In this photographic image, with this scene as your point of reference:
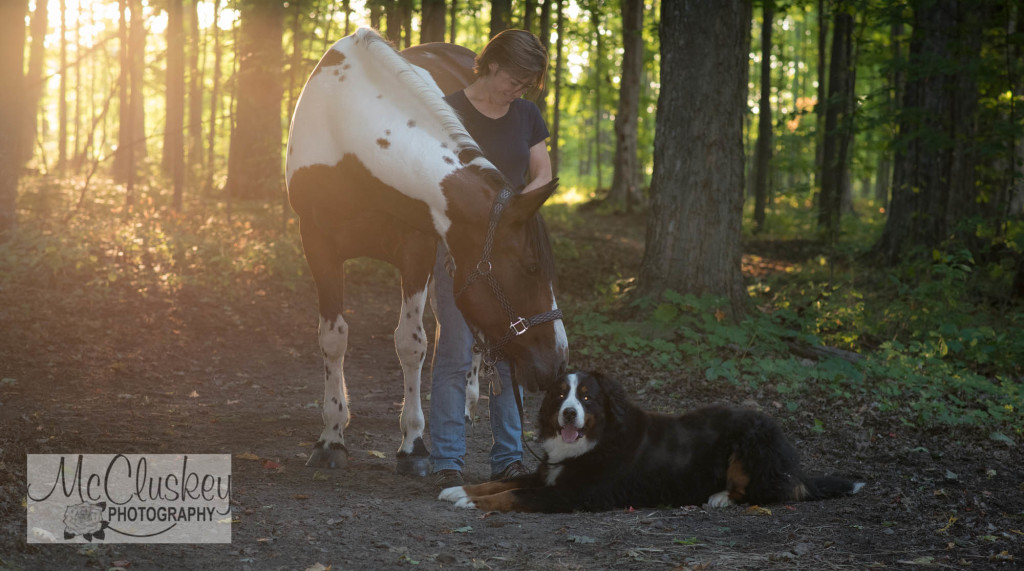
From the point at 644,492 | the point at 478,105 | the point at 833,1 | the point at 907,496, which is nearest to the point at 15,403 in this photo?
the point at 478,105

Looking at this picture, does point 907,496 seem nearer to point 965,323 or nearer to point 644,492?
point 644,492

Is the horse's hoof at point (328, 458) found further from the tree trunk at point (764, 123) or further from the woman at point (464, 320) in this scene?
the tree trunk at point (764, 123)

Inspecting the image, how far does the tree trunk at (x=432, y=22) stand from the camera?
14.1 metres

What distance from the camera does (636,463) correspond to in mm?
4574

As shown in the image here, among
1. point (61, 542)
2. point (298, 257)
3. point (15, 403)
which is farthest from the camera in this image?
point (298, 257)

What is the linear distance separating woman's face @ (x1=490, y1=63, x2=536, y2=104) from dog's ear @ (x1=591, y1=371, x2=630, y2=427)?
1.60m

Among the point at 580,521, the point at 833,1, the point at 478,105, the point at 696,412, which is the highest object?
the point at 833,1

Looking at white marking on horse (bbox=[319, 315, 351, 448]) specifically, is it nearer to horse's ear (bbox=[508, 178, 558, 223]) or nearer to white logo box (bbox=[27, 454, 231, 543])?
white logo box (bbox=[27, 454, 231, 543])

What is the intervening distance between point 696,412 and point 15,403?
4667 millimetres

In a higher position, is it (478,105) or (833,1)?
(833,1)

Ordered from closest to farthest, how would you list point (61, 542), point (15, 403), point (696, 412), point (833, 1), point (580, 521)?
1. point (61, 542)
2. point (580, 521)
3. point (696, 412)
4. point (15, 403)
5. point (833, 1)

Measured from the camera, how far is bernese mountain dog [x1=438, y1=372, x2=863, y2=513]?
14.4 ft

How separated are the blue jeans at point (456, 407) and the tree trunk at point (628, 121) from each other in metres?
17.0

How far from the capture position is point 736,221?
8.66 meters
